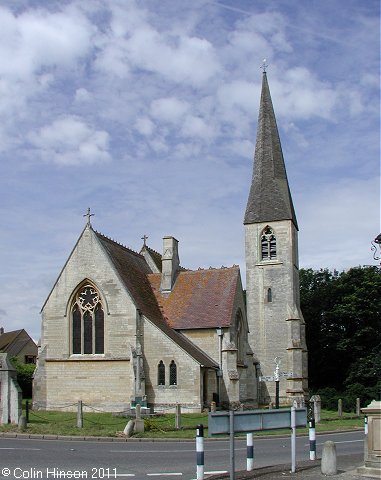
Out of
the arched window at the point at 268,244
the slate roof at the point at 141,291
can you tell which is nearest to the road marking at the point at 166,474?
the slate roof at the point at 141,291

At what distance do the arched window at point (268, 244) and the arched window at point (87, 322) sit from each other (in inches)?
618

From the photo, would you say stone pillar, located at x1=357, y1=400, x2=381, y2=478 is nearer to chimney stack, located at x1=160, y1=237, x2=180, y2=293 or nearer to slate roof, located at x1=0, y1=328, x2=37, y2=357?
chimney stack, located at x1=160, y1=237, x2=180, y2=293

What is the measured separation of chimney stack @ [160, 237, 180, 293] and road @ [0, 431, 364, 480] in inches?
802

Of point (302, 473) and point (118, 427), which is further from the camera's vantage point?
point (118, 427)

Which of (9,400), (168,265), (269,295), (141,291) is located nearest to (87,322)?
(141,291)

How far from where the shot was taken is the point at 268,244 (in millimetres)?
49031

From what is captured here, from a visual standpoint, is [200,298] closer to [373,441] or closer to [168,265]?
[168,265]

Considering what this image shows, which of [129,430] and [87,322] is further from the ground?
[87,322]

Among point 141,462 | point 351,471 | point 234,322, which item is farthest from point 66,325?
point 351,471

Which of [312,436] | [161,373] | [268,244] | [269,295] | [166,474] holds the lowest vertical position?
[166,474]

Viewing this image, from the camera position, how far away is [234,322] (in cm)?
3956

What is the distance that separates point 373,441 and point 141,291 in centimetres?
2822

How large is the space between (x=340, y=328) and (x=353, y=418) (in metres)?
22.5

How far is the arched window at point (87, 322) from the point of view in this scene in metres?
37.4
